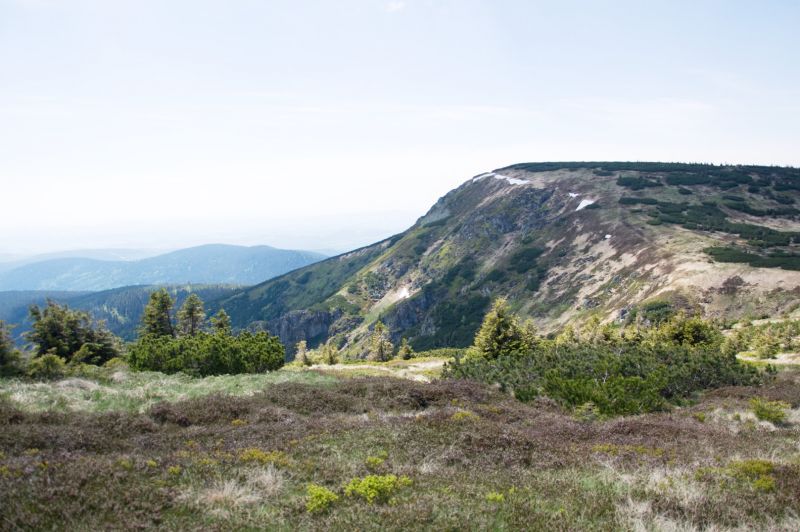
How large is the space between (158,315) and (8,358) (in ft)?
108

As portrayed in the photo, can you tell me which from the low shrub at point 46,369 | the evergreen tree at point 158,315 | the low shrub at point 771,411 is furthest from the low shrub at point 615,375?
the evergreen tree at point 158,315

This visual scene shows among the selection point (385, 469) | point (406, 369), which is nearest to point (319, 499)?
point (385, 469)

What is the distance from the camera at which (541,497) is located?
8.58m

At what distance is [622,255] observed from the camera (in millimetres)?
113625

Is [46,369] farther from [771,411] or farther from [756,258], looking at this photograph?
[756,258]

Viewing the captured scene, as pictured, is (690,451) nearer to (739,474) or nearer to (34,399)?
(739,474)

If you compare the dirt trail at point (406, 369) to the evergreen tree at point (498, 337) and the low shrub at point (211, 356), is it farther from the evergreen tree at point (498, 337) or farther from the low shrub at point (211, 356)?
the low shrub at point (211, 356)

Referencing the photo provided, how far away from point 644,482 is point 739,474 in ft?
7.97

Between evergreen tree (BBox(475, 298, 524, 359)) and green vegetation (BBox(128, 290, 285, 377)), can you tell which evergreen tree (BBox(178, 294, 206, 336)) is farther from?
evergreen tree (BBox(475, 298, 524, 359))

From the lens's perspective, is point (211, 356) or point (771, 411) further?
point (211, 356)

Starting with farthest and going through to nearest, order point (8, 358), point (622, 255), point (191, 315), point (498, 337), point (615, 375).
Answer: point (622, 255) → point (191, 315) → point (498, 337) → point (8, 358) → point (615, 375)

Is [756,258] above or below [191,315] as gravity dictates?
above

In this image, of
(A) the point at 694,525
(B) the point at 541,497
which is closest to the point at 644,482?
(A) the point at 694,525

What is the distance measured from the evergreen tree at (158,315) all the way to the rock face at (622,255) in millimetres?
75018
